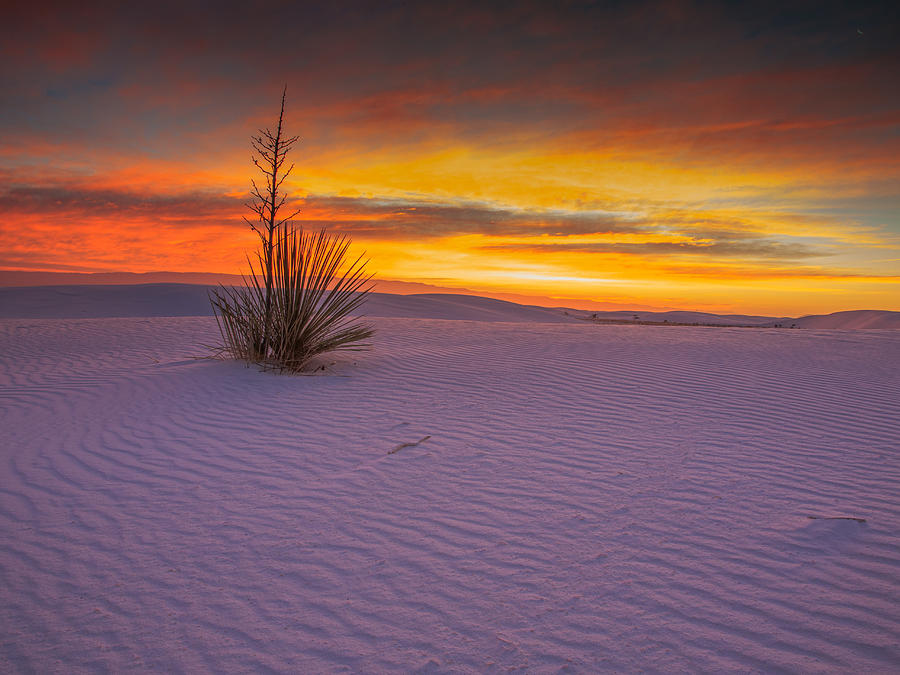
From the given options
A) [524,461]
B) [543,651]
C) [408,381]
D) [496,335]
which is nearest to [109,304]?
[496,335]

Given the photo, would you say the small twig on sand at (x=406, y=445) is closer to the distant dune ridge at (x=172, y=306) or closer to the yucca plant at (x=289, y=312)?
the yucca plant at (x=289, y=312)

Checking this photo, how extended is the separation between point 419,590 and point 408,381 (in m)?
4.34

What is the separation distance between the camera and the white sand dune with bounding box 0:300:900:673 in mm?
2291

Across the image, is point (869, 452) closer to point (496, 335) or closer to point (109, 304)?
point (496, 335)

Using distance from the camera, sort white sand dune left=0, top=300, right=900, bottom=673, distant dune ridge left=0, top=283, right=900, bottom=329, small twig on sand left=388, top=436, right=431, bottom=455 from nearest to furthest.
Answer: white sand dune left=0, top=300, right=900, bottom=673, small twig on sand left=388, top=436, right=431, bottom=455, distant dune ridge left=0, top=283, right=900, bottom=329

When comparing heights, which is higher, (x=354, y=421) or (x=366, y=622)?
(x=354, y=421)

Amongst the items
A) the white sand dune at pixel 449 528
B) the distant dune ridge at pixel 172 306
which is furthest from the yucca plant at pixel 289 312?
the distant dune ridge at pixel 172 306

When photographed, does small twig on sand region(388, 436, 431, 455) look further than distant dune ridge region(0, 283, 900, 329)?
No

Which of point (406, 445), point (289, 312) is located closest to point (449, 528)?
point (406, 445)

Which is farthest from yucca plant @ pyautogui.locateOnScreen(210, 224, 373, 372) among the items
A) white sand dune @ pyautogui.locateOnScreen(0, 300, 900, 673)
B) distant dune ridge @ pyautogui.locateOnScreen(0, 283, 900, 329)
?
distant dune ridge @ pyautogui.locateOnScreen(0, 283, 900, 329)

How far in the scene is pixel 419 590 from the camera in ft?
8.64

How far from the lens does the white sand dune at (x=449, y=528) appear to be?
2.29m

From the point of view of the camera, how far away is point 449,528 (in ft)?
10.5

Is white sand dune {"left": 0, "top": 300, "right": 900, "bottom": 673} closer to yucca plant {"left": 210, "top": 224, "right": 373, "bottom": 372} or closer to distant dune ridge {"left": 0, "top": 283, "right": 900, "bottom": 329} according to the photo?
yucca plant {"left": 210, "top": 224, "right": 373, "bottom": 372}
